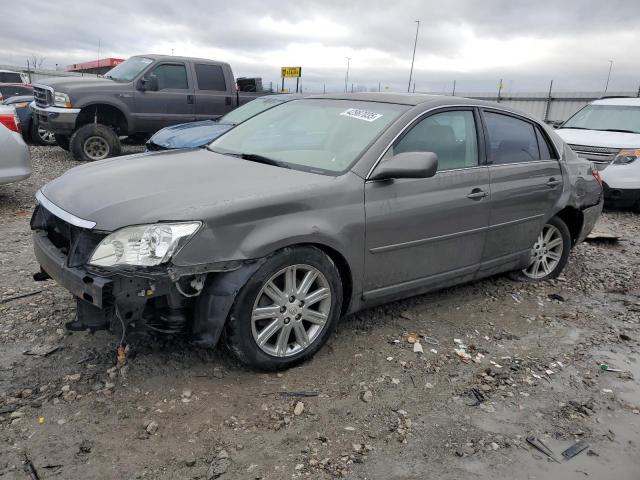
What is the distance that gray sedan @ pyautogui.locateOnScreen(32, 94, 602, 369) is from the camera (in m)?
2.78

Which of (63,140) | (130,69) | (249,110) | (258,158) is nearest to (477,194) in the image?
(258,158)

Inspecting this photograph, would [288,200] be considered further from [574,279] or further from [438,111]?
[574,279]

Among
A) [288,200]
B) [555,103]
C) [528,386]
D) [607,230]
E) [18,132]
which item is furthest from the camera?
[555,103]

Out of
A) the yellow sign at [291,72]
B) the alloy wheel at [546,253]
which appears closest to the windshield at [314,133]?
the alloy wheel at [546,253]

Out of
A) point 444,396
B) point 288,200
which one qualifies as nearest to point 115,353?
point 288,200

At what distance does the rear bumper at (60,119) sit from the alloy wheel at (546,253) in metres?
8.41

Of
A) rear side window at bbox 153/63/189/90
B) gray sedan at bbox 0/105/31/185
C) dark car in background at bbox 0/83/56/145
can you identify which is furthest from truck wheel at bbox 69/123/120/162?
gray sedan at bbox 0/105/31/185

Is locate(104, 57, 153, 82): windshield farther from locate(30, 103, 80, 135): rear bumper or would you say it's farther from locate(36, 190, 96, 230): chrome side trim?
locate(36, 190, 96, 230): chrome side trim

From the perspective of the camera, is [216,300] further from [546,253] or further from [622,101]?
[622,101]

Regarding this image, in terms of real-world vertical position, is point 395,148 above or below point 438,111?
below

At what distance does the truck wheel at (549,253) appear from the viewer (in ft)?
16.4

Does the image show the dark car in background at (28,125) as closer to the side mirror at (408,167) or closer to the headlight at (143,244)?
the headlight at (143,244)

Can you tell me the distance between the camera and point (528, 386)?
10.8 ft

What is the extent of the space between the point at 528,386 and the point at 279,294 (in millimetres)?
1614
